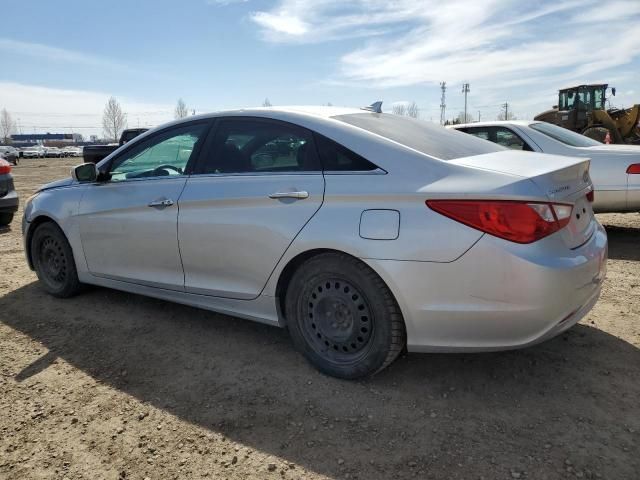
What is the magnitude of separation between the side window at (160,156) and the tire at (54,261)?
2.90 ft

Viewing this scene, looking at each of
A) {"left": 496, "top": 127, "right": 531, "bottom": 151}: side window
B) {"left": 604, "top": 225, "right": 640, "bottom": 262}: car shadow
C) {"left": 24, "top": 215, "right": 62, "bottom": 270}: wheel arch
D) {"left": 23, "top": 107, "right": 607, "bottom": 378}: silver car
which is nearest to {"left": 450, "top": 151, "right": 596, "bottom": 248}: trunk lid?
{"left": 23, "top": 107, "right": 607, "bottom": 378}: silver car

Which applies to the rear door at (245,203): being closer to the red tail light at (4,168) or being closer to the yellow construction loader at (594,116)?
the red tail light at (4,168)

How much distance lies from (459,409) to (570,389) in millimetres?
668

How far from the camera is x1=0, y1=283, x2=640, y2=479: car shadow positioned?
2.24m

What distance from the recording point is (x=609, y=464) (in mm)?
2123

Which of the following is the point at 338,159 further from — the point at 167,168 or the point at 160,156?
the point at 160,156

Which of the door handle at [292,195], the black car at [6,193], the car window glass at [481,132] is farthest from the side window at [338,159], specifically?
the black car at [6,193]

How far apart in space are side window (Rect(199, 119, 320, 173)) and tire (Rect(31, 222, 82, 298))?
1782mm

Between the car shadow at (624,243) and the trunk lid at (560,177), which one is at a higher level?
the trunk lid at (560,177)

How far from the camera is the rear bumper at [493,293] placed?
2.33 metres

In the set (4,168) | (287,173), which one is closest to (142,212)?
(287,173)

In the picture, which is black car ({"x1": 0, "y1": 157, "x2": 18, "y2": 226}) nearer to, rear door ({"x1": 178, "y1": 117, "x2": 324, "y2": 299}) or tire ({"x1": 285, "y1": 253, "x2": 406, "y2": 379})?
rear door ({"x1": 178, "y1": 117, "x2": 324, "y2": 299})

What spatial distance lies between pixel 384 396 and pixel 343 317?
48 cm

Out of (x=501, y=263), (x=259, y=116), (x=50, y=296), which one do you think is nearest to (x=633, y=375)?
(x=501, y=263)
